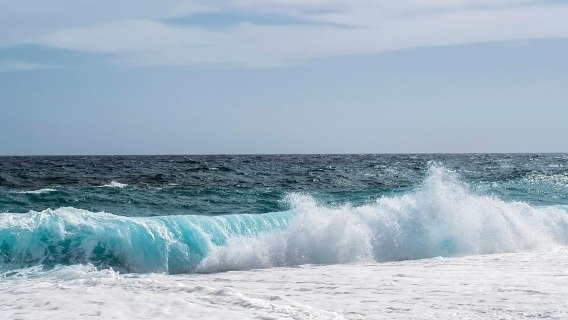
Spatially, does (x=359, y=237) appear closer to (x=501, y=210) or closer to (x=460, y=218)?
(x=460, y=218)

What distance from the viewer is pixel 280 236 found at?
1332 centimetres

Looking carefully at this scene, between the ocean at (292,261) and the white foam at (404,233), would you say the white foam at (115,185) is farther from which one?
the white foam at (404,233)

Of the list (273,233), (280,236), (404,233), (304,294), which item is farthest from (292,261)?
(304,294)

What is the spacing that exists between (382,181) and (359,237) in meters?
18.2

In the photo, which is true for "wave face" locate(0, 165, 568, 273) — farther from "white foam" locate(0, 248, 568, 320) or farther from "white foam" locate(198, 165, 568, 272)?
"white foam" locate(0, 248, 568, 320)

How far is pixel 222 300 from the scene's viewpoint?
8.20m

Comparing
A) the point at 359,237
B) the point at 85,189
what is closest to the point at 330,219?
the point at 359,237

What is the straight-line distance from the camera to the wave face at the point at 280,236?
12.4 metres

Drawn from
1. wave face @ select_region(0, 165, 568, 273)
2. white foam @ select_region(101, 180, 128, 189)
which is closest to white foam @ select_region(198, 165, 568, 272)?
wave face @ select_region(0, 165, 568, 273)

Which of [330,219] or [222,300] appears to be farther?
[330,219]

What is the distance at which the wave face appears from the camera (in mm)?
12398

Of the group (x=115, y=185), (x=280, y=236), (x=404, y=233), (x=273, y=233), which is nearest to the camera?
(x=280, y=236)

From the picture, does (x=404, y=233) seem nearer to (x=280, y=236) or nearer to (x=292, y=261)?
(x=280, y=236)

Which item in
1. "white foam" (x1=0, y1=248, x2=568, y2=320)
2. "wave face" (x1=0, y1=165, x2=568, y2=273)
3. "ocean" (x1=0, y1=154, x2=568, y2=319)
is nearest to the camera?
"white foam" (x1=0, y1=248, x2=568, y2=320)
